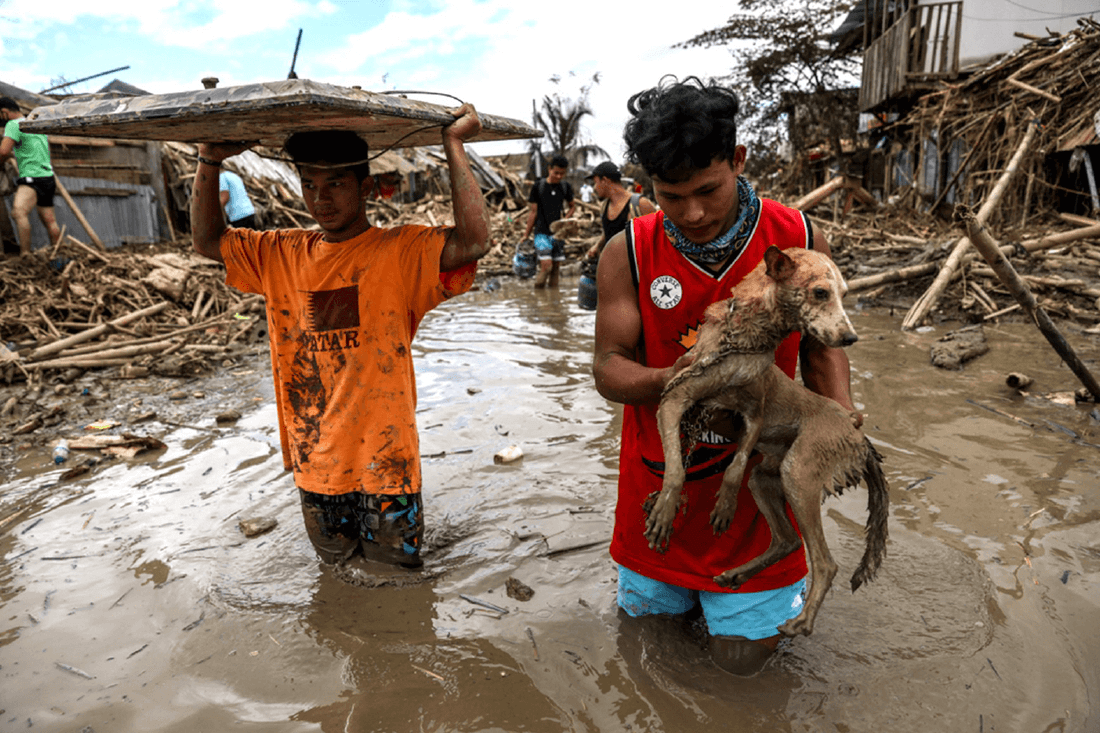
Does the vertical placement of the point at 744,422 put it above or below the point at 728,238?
below

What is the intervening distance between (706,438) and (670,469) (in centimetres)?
42

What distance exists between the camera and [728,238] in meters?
1.98

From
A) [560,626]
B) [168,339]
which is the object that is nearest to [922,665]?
[560,626]

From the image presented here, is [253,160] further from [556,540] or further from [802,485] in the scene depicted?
[802,485]

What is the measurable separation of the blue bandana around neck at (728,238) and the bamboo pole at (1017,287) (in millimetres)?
1808

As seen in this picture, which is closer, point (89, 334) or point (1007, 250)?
point (89, 334)

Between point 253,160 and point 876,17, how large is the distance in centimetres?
1709

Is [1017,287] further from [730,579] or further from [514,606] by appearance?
[514,606]

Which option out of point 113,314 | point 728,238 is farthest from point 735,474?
point 113,314

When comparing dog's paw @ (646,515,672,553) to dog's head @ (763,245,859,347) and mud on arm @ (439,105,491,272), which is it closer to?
dog's head @ (763,245,859,347)

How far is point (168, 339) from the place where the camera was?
698 cm

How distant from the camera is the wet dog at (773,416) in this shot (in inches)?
64.0

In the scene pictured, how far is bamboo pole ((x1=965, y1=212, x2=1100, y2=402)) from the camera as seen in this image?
11.0 feet

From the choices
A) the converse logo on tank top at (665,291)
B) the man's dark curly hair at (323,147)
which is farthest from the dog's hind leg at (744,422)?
the man's dark curly hair at (323,147)
